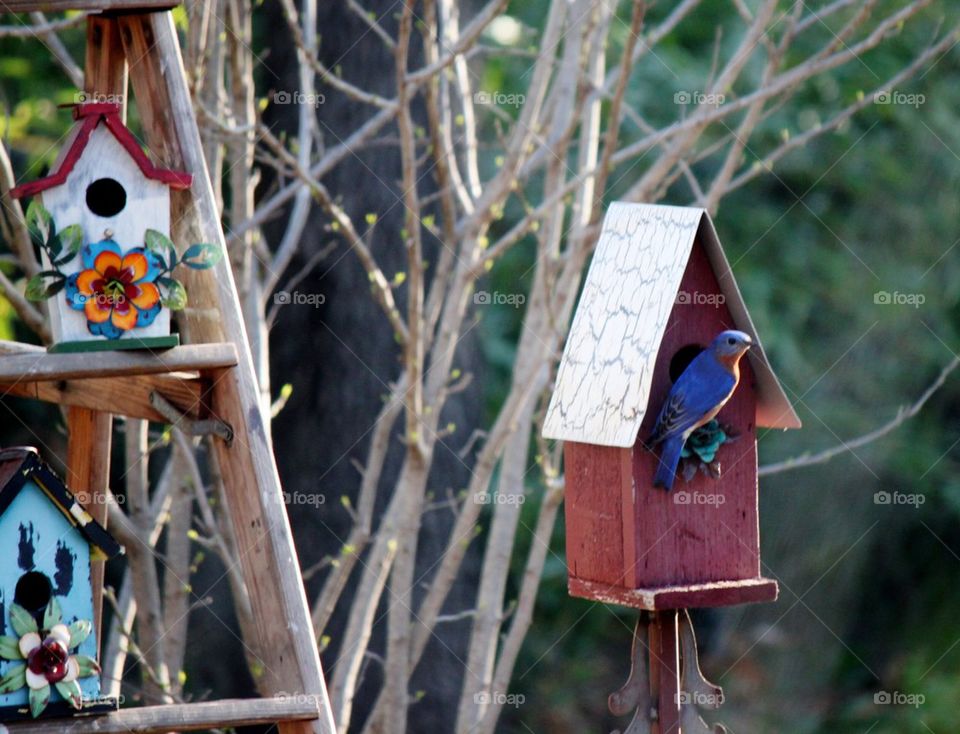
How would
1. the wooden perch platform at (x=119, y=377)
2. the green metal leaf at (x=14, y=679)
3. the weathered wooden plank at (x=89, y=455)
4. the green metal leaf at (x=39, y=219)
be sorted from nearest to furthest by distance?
the green metal leaf at (x=14, y=679)
the wooden perch platform at (x=119, y=377)
the green metal leaf at (x=39, y=219)
the weathered wooden plank at (x=89, y=455)

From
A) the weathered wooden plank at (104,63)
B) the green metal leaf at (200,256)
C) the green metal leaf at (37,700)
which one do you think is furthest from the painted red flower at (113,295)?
the green metal leaf at (37,700)

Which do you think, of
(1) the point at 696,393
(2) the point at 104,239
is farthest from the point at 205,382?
(1) the point at 696,393

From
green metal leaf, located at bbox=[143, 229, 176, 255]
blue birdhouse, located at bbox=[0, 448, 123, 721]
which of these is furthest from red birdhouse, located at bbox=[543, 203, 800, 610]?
blue birdhouse, located at bbox=[0, 448, 123, 721]

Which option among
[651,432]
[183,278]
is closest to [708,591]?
[651,432]

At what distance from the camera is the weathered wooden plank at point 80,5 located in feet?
7.66

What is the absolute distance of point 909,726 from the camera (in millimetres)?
6738

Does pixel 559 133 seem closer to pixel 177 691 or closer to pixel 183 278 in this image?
pixel 183 278

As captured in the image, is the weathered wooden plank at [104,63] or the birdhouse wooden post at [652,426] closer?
the birdhouse wooden post at [652,426]

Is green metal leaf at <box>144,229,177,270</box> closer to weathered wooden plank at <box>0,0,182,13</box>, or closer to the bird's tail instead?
weathered wooden plank at <box>0,0,182,13</box>

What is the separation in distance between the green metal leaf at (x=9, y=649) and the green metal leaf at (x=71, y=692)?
0.08 meters

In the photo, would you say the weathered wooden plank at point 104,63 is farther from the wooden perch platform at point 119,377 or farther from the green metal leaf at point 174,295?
the wooden perch platform at point 119,377

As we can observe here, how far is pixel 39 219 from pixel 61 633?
29.3 inches

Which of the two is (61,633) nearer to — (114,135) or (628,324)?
(114,135)

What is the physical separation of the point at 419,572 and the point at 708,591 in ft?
7.95
